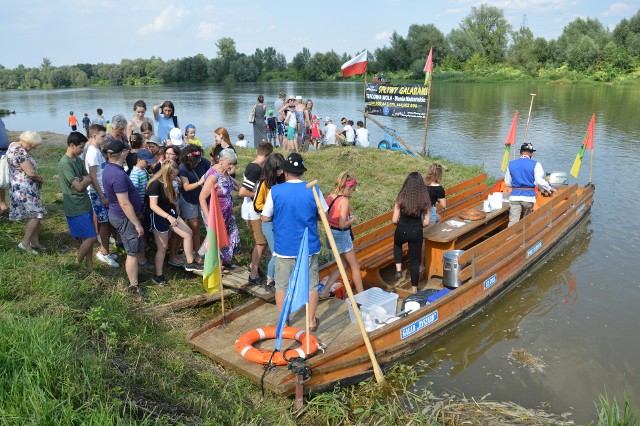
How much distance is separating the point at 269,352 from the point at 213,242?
1470mm

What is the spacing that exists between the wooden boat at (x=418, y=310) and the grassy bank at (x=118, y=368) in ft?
0.62

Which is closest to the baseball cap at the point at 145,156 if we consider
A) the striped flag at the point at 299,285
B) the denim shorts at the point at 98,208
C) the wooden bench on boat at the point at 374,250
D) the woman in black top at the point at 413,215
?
the denim shorts at the point at 98,208

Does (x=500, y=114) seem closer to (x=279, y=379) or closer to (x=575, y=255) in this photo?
(x=575, y=255)

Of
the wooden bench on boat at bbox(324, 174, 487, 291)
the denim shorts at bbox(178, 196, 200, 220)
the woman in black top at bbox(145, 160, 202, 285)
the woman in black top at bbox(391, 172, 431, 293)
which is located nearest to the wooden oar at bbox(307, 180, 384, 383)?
the woman in black top at bbox(391, 172, 431, 293)

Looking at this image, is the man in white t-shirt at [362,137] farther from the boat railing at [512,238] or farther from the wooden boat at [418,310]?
the boat railing at [512,238]

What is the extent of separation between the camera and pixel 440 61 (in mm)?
76500

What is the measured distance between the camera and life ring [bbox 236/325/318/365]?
16.4ft

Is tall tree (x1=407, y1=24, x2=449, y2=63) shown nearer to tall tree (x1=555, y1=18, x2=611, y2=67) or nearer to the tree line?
the tree line

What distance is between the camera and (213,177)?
6.20 m

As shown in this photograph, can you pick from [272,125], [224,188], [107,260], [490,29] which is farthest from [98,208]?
[490,29]

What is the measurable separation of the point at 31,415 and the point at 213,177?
3467 mm

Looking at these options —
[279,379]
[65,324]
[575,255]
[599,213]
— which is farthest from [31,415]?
[599,213]

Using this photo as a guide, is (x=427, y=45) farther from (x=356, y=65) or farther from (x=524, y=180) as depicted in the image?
(x=524, y=180)

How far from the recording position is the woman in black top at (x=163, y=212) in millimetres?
6289
